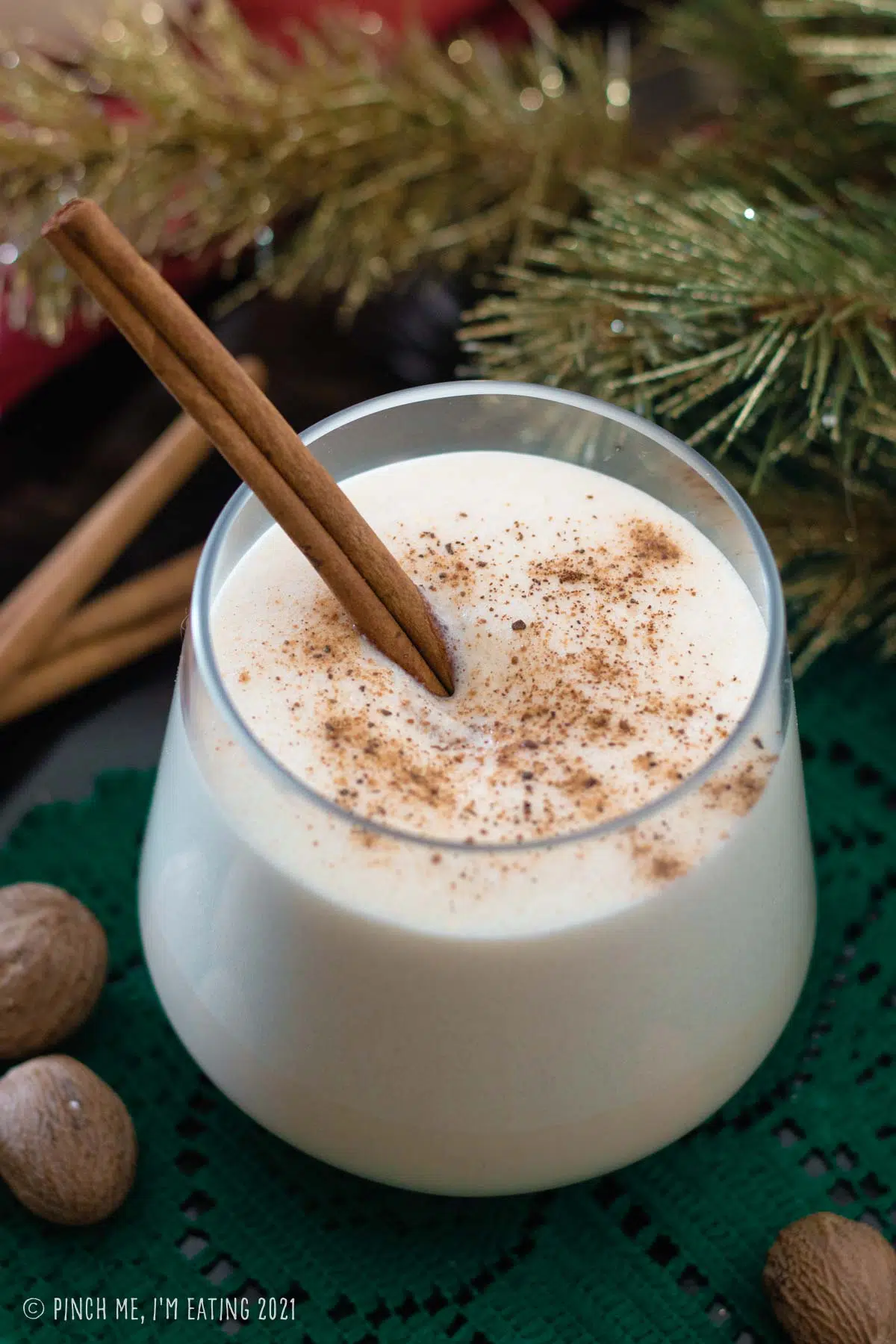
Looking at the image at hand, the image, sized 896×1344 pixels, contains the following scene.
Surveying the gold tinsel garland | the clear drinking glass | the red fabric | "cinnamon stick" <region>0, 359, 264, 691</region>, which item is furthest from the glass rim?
the red fabric

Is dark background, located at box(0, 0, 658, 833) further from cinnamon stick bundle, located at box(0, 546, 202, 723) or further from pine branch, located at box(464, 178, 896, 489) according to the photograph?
pine branch, located at box(464, 178, 896, 489)

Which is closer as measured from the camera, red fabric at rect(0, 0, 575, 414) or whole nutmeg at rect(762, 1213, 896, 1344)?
whole nutmeg at rect(762, 1213, 896, 1344)

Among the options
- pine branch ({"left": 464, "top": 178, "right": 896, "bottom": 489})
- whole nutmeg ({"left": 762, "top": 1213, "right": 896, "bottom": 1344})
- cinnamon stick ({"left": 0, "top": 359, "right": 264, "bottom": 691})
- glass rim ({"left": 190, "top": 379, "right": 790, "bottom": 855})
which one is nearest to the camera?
glass rim ({"left": 190, "top": 379, "right": 790, "bottom": 855})

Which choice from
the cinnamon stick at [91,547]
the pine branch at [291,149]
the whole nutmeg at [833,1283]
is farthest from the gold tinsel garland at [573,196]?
the whole nutmeg at [833,1283]

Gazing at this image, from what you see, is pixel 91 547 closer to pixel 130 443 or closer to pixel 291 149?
pixel 130 443

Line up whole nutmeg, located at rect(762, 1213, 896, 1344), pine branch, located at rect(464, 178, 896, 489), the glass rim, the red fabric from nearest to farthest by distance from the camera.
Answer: the glass rim → whole nutmeg, located at rect(762, 1213, 896, 1344) → pine branch, located at rect(464, 178, 896, 489) → the red fabric

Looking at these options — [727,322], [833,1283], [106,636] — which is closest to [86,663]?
[106,636]

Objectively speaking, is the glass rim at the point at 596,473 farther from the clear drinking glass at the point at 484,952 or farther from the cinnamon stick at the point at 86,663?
the cinnamon stick at the point at 86,663
